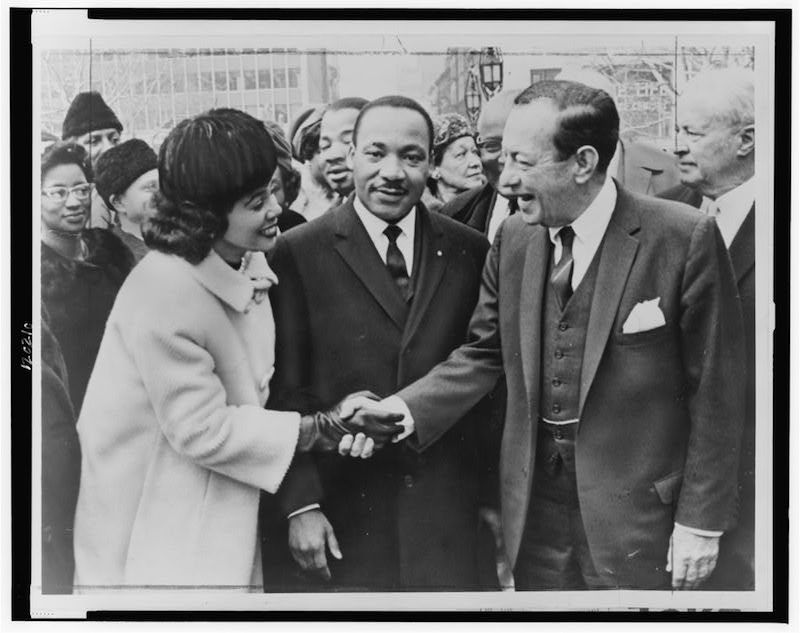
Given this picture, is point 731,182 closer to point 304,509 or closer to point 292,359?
point 292,359

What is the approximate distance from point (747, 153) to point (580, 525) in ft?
5.12

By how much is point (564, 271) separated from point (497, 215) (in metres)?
0.33

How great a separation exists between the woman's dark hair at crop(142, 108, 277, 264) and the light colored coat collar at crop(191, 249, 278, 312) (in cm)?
4

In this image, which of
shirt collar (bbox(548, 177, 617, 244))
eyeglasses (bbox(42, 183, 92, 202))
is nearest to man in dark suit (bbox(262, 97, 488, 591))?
shirt collar (bbox(548, 177, 617, 244))

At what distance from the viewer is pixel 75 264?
405 cm

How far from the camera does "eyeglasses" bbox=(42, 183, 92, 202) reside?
4.06 m

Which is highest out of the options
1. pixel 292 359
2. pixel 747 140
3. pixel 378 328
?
pixel 747 140

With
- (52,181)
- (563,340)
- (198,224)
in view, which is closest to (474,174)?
(563,340)

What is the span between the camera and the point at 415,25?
4.09 m

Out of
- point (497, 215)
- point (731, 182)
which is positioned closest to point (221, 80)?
point (497, 215)

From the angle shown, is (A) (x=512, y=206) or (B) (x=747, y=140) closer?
(A) (x=512, y=206)

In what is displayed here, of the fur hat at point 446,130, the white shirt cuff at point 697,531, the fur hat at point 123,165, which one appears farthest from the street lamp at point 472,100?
the white shirt cuff at point 697,531

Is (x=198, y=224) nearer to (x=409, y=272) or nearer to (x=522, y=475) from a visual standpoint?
(x=409, y=272)

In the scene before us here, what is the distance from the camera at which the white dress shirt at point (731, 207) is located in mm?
4055
